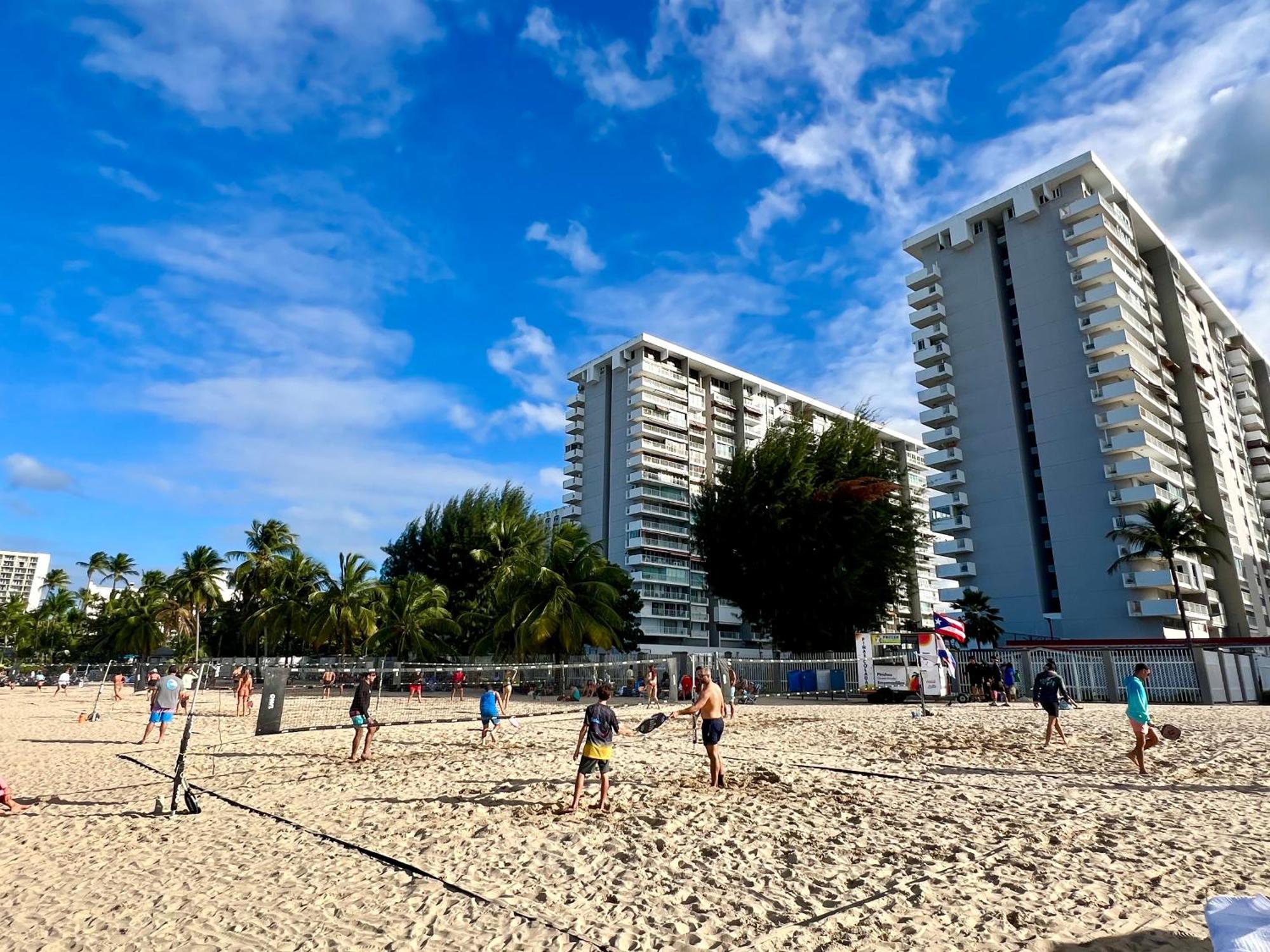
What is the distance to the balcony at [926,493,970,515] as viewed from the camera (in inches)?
2410

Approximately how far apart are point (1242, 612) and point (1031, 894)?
70.7 metres

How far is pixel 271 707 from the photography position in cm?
1970

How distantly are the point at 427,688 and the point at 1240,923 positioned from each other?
45.4 m

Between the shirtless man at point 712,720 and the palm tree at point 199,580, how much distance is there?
58059 mm

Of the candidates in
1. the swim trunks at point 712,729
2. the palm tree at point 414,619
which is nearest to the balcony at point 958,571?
the palm tree at point 414,619

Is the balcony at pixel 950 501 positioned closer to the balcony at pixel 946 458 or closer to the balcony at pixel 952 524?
the balcony at pixel 952 524

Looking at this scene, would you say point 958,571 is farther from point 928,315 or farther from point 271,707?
point 271,707

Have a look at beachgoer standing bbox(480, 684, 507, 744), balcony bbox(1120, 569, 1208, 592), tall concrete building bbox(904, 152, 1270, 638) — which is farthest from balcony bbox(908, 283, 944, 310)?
beachgoer standing bbox(480, 684, 507, 744)

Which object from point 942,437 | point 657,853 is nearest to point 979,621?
point 942,437

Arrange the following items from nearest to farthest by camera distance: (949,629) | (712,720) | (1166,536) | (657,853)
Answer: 1. (657,853)
2. (712,720)
3. (949,629)
4. (1166,536)

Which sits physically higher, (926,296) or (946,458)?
(926,296)

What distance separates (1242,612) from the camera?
59.3 meters

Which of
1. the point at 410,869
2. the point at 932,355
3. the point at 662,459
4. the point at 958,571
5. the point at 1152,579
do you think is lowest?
the point at 410,869

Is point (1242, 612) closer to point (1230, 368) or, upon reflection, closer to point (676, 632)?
point (1230, 368)
